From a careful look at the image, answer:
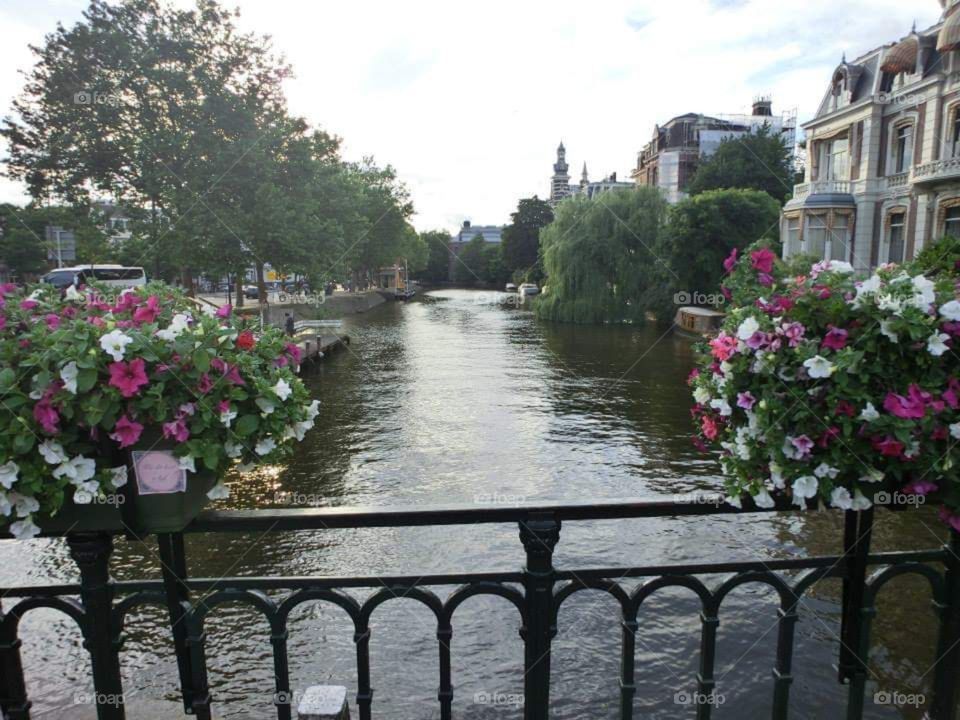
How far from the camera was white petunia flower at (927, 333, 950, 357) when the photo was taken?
2209 mm

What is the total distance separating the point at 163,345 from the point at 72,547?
0.84 meters

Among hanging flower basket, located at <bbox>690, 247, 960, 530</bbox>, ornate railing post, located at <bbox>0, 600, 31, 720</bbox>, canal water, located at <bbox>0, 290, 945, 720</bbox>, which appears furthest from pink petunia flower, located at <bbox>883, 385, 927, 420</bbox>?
ornate railing post, located at <bbox>0, 600, 31, 720</bbox>

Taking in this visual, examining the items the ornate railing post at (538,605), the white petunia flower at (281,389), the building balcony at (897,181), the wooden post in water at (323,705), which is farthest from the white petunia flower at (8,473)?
the building balcony at (897,181)

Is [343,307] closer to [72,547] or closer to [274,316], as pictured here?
[274,316]

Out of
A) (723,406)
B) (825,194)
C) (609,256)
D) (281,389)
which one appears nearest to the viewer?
(281,389)

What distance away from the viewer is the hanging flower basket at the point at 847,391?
227 cm

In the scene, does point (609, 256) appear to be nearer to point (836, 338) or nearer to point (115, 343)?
point (836, 338)

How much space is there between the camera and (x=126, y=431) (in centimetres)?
227

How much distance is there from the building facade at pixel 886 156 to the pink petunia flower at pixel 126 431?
31.0 metres

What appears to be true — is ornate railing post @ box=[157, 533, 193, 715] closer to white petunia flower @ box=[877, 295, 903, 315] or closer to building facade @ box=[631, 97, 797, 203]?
white petunia flower @ box=[877, 295, 903, 315]

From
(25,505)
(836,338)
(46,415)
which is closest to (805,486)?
(836,338)

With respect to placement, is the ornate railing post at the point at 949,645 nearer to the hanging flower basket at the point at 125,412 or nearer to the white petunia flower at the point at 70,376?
the hanging flower basket at the point at 125,412

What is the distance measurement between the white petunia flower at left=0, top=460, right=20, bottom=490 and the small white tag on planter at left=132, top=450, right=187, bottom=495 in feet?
1.14

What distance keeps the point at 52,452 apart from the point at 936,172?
116ft
